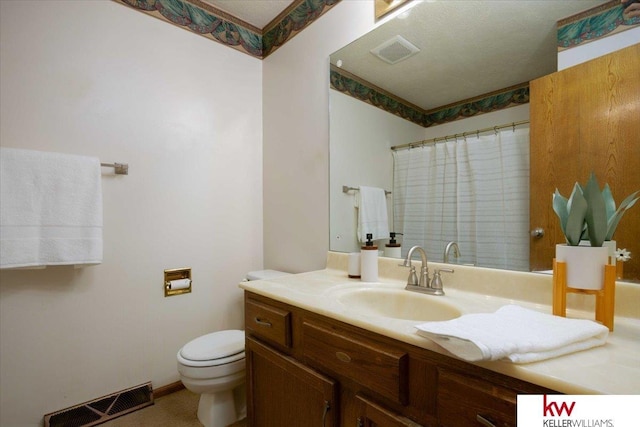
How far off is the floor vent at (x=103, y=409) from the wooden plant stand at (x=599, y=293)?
2.03 meters

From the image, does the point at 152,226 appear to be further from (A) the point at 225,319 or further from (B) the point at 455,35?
(B) the point at 455,35

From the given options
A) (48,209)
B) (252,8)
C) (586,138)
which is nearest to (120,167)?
(48,209)

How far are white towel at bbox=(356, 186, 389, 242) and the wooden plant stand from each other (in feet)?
2.40

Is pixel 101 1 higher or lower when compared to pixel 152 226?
higher

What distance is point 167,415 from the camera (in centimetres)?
158

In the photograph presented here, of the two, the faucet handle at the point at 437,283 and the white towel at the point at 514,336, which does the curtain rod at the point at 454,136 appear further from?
the white towel at the point at 514,336

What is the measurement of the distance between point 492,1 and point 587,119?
585 millimetres

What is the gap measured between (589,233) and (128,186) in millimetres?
2031

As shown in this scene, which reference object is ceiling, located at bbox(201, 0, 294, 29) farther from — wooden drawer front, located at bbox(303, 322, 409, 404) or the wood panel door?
wooden drawer front, located at bbox(303, 322, 409, 404)

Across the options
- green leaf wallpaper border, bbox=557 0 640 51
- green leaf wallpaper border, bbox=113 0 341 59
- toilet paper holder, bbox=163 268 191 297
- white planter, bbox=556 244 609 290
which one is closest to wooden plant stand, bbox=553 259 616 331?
white planter, bbox=556 244 609 290

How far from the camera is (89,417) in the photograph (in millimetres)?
1479

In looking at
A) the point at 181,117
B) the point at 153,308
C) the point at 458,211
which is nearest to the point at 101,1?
the point at 181,117

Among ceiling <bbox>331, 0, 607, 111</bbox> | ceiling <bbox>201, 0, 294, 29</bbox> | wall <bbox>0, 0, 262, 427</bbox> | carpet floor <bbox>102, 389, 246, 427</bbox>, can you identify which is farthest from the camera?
ceiling <bbox>201, 0, 294, 29</bbox>

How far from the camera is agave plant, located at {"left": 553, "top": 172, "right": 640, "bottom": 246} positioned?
75 cm
